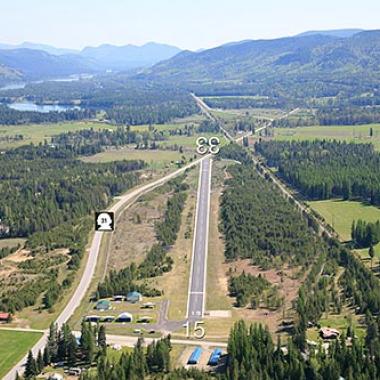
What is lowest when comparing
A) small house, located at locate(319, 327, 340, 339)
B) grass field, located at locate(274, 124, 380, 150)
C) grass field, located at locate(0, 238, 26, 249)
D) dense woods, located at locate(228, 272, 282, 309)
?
small house, located at locate(319, 327, 340, 339)

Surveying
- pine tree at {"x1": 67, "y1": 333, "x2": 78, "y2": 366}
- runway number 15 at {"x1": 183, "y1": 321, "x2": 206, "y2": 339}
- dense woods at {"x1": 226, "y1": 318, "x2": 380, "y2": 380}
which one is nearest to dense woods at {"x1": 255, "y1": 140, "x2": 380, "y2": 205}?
runway number 15 at {"x1": 183, "y1": 321, "x2": 206, "y2": 339}

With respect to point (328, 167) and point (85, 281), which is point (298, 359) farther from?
point (328, 167)

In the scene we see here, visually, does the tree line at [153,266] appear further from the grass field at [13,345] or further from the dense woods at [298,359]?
the dense woods at [298,359]

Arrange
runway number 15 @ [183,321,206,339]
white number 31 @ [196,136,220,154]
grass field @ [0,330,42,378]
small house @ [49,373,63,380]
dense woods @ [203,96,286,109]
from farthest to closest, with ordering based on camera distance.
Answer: dense woods @ [203,96,286,109], white number 31 @ [196,136,220,154], runway number 15 @ [183,321,206,339], grass field @ [0,330,42,378], small house @ [49,373,63,380]

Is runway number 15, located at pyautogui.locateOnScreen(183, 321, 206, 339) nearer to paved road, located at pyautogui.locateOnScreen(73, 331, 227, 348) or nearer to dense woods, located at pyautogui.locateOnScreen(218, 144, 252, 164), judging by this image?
paved road, located at pyautogui.locateOnScreen(73, 331, 227, 348)

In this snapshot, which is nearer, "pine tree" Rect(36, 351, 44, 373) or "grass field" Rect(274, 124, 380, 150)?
"pine tree" Rect(36, 351, 44, 373)

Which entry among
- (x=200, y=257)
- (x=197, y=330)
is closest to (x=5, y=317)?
(x=197, y=330)

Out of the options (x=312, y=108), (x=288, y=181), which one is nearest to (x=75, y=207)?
(x=288, y=181)
